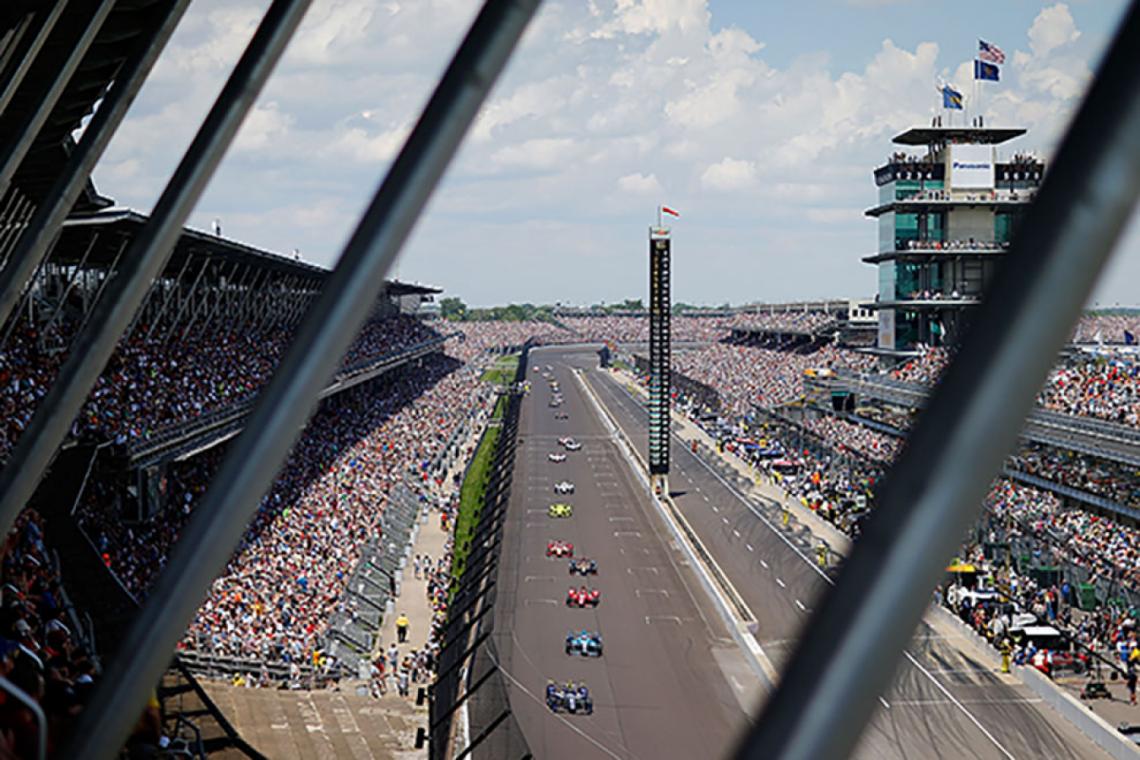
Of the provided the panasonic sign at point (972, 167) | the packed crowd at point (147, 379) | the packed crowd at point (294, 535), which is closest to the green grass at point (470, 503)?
the packed crowd at point (294, 535)

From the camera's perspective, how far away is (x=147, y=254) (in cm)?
427

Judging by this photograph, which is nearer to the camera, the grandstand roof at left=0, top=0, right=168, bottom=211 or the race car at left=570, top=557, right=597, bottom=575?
the grandstand roof at left=0, top=0, right=168, bottom=211

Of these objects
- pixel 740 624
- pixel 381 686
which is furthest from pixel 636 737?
pixel 740 624

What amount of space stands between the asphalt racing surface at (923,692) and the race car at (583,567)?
138 inches

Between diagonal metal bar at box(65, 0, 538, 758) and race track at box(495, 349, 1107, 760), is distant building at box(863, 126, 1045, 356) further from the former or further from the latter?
diagonal metal bar at box(65, 0, 538, 758)

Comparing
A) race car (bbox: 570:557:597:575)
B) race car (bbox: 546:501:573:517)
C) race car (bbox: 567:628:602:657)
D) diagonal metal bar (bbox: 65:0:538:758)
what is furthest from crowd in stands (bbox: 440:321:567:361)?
diagonal metal bar (bbox: 65:0:538:758)

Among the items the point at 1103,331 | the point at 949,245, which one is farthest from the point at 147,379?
the point at 1103,331

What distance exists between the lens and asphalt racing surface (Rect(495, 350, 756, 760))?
20672mm

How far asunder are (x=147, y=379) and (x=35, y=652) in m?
22.0

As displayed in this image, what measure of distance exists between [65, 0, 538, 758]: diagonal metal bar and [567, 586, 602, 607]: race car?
26.0m

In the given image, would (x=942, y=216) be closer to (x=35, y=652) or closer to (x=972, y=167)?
(x=972, y=167)

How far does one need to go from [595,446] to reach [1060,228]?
6116 cm

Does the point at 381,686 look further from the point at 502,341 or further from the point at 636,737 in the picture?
the point at 502,341

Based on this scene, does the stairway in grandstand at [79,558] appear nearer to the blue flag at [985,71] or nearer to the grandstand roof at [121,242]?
the grandstand roof at [121,242]
